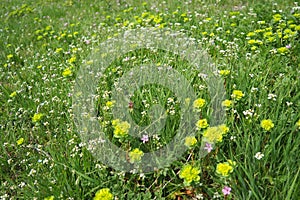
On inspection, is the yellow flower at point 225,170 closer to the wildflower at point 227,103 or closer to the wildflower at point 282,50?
the wildflower at point 227,103

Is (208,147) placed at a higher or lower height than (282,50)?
lower

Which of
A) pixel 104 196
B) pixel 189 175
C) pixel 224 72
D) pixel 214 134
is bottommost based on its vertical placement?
pixel 104 196

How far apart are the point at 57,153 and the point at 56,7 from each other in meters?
6.61

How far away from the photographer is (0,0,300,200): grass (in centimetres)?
218

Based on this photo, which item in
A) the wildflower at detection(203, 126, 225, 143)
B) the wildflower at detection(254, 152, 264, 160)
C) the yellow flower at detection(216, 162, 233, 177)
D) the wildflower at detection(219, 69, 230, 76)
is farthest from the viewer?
the wildflower at detection(219, 69, 230, 76)

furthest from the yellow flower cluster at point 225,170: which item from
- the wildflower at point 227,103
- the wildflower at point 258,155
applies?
the wildflower at point 227,103

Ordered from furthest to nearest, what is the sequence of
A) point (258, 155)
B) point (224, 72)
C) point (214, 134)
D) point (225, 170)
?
point (224, 72) < point (214, 134) < point (258, 155) < point (225, 170)

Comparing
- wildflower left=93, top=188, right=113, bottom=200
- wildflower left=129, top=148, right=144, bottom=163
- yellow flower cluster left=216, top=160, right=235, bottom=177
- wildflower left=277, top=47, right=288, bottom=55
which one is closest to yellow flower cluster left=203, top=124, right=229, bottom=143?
yellow flower cluster left=216, top=160, right=235, bottom=177

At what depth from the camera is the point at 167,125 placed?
2611mm

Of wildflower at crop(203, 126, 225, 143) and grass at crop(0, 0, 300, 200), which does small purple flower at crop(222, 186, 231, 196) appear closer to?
grass at crop(0, 0, 300, 200)

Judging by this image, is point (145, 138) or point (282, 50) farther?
point (282, 50)

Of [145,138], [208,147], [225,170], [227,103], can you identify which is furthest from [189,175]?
[227,103]

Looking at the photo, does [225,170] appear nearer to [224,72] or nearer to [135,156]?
[135,156]

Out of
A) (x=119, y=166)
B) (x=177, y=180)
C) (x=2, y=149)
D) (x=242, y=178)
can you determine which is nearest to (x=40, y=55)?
(x=2, y=149)
